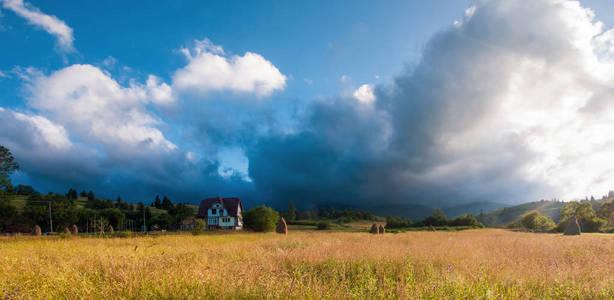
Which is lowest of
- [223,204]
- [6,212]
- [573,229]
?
[573,229]

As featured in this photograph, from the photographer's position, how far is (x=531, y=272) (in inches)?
242

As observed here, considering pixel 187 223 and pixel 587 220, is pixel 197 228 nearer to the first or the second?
pixel 187 223

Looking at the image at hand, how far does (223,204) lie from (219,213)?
200 cm

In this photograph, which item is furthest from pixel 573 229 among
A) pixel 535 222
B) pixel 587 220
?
pixel 535 222

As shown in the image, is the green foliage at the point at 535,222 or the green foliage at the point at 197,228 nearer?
the green foliage at the point at 197,228

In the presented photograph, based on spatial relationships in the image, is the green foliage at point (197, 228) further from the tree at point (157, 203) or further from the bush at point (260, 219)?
the tree at point (157, 203)

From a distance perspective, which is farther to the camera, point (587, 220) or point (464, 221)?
point (464, 221)

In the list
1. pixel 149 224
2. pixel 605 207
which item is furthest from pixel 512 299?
pixel 149 224

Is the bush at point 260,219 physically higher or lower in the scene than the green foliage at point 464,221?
higher

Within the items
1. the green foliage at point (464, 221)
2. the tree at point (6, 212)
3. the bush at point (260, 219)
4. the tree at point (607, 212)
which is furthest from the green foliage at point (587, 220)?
the tree at point (6, 212)

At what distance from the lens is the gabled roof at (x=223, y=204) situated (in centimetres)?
5841

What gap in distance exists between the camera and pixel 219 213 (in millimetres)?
58219

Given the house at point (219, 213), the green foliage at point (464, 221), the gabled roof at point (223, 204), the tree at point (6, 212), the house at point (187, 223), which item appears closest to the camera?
the tree at point (6, 212)

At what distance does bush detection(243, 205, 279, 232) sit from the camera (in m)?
39.9
